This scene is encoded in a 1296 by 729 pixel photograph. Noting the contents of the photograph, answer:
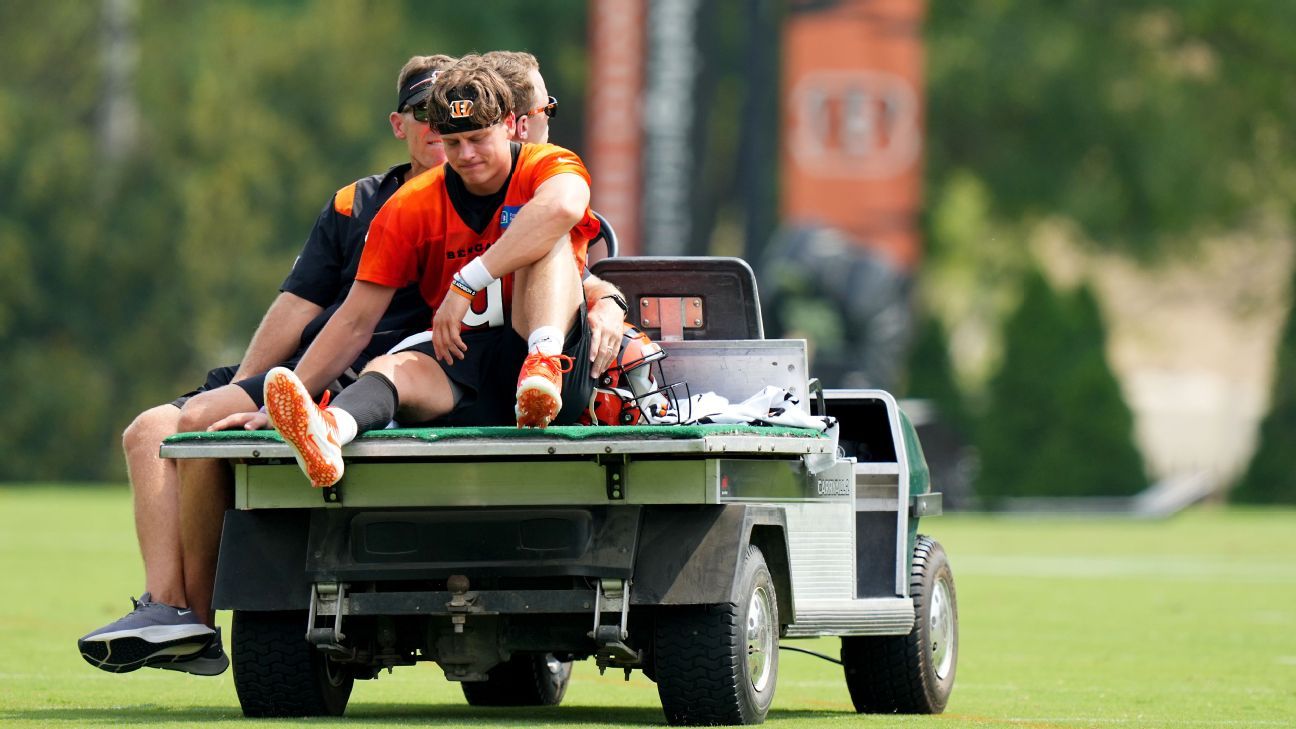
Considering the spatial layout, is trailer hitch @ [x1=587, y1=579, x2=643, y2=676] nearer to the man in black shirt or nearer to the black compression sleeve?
the black compression sleeve

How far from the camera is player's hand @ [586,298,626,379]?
8281 mm

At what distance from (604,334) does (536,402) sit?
2.28 ft

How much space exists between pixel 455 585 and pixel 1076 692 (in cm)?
354

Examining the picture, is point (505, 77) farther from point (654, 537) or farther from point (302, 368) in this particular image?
point (654, 537)

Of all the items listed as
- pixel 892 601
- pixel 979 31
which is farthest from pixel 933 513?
pixel 979 31

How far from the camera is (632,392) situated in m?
8.52

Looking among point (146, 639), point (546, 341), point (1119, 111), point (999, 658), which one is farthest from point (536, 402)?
point (1119, 111)

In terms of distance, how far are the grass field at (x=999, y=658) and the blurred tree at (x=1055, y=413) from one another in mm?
12576

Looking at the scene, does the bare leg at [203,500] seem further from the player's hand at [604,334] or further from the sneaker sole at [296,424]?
the player's hand at [604,334]

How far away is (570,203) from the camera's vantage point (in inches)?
328

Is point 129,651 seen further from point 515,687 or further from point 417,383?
point 515,687

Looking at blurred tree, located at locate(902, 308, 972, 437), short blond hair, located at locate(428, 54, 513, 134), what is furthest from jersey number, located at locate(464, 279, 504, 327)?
blurred tree, located at locate(902, 308, 972, 437)

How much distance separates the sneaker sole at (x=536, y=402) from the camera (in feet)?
25.2

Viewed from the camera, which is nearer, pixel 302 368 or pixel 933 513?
pixel 302 368
